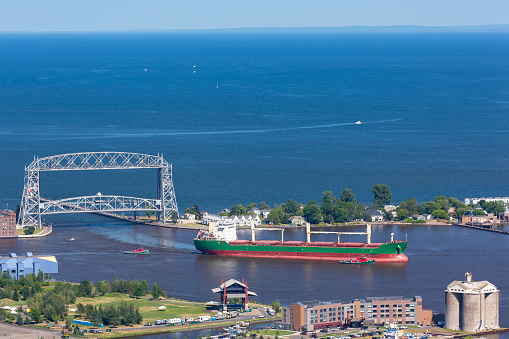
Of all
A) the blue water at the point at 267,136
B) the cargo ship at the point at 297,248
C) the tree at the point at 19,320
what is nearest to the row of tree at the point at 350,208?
the blue water at the point at 267,136

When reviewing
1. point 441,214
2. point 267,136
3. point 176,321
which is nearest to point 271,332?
point 176,321

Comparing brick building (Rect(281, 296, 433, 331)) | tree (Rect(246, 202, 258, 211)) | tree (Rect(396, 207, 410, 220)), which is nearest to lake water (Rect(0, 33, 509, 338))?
tree (Rect(396, 207, 410, 220))

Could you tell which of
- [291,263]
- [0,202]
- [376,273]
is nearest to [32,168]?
[0,202]

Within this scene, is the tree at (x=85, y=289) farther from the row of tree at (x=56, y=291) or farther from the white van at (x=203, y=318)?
the white van at (x=203, y=318)

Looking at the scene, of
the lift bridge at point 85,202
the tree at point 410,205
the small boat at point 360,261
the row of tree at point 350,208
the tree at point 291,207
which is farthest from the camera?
the tree at point 410,205

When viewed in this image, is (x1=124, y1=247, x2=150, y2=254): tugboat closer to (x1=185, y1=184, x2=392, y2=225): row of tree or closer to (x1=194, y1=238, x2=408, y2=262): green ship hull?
(x1=194, y1=238, x2=408, y2=262): green ship hull

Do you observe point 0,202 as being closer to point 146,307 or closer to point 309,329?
point 146,307
